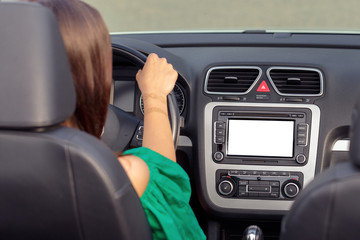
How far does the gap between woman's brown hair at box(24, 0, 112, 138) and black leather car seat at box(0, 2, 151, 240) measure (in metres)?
0.08

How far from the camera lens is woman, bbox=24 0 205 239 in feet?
4.47

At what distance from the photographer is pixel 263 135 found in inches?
107

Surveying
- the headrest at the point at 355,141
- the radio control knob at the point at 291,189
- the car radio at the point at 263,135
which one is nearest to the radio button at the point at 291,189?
the radio control knob at the point at 291,189

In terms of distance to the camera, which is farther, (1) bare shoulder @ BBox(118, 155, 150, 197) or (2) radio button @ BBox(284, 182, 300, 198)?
(2) radio button @ BBox(284, 182, 300, 198)

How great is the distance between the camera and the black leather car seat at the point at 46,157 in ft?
4.01

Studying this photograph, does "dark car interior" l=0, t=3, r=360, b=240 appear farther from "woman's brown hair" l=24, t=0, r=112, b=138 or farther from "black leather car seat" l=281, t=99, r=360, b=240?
"woman's brown hair" l=24, t=0, r=112, b=138

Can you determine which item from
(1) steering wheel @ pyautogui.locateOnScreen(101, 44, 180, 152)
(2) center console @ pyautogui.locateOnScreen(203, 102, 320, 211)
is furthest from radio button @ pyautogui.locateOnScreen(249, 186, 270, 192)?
(1) steering wheel @ pyautogui.locateOnScreen(101, 44, 180, 152)

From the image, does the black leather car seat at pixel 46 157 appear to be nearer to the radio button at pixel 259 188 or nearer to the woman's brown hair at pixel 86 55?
the woman's brown hair at pixel 86 55

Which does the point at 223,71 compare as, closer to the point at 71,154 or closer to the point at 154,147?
the point at 154,147

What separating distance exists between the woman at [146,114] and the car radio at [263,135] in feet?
2.89

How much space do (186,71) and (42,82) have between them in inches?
65.2

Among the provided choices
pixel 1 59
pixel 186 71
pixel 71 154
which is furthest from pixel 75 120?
pixel 186 71

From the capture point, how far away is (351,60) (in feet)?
9.20

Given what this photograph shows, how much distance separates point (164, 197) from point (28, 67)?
0.61m
